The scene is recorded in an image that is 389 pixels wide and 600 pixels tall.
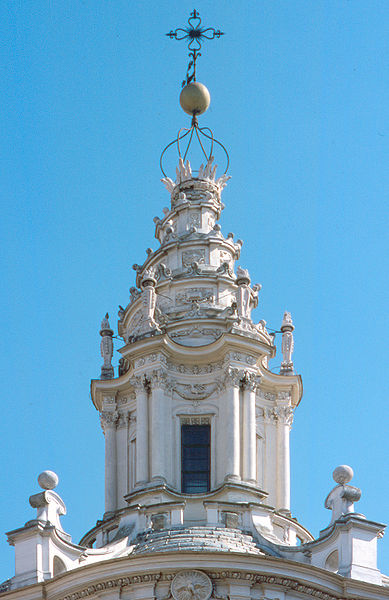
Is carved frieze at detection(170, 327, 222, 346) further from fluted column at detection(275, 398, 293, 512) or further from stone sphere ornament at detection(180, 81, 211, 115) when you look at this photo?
stone sphere ornament at detection(180, 81, 211, 115)

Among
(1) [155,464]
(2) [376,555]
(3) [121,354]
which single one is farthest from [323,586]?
(3) [121,354]

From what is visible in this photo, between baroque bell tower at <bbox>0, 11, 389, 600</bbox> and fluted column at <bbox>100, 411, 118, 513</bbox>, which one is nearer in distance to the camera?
baroque bell tower at <bbox>0, 11, 389, 600</bbox>

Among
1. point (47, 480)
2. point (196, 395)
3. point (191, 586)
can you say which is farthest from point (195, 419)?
point (191, 586)

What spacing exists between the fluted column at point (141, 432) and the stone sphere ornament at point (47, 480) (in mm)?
2785

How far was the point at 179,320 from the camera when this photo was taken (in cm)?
5469

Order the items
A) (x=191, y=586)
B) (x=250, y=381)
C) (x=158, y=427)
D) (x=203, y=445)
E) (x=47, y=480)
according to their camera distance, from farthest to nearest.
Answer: (x=250, y=381)
(x=203, y=445)
(x=158, y=427)
(x=47, y=480)
(x=191, y=586)

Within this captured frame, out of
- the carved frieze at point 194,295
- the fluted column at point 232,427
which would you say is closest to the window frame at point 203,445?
the fluted column at point 232,427

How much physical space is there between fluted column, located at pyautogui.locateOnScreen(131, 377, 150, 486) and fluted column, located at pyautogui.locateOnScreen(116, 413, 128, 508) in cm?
75

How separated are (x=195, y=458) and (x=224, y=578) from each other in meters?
7.19

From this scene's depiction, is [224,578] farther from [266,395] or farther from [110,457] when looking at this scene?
[266,395]

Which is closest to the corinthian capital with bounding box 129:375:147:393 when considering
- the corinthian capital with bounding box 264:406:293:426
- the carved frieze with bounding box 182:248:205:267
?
the corinthian capital with bounding box 264:406:293:426

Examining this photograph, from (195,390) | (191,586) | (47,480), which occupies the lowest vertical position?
(191,586)

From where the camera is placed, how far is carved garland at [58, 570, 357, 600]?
46.2 m

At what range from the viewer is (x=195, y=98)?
201 feet
